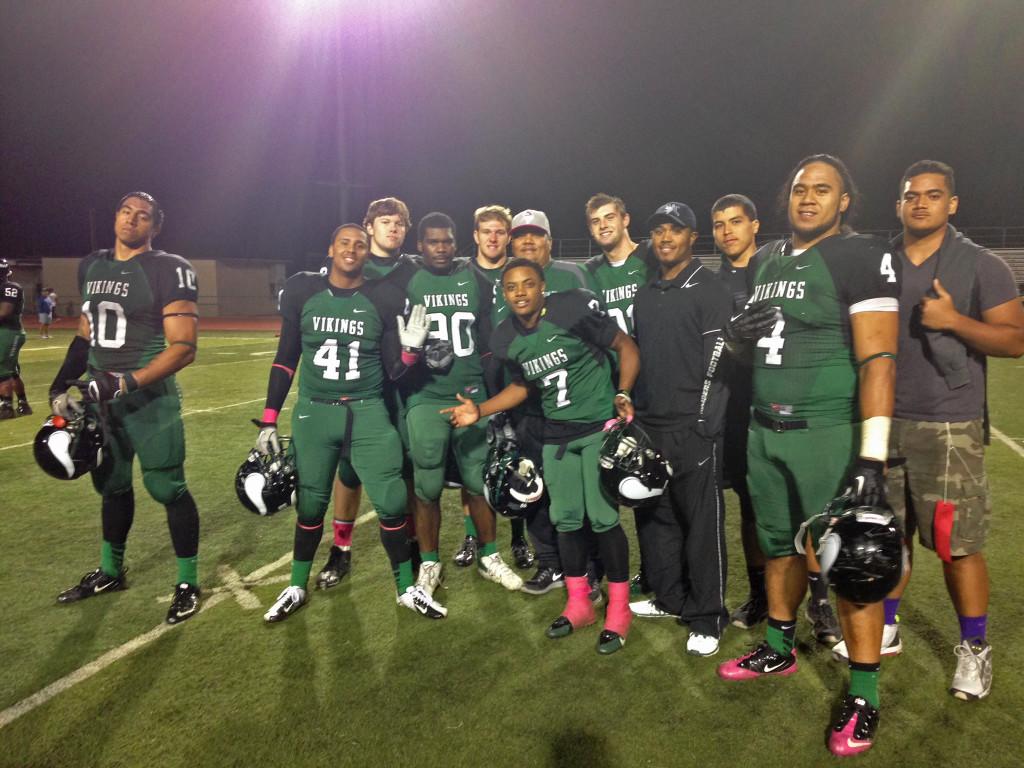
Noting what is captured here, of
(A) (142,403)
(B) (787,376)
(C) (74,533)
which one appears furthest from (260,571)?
A: (B) (787,376)

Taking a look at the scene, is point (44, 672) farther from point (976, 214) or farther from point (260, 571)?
point (976, 214)

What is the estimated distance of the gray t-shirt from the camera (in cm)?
284

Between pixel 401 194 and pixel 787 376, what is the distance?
45.9 metres

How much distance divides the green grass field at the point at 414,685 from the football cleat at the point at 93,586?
74mm

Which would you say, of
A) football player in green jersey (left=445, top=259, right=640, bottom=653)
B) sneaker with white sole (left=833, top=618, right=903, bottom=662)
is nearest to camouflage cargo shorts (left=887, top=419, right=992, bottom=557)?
sneaker with white sole (left=833, top=618, right=903, bottom=662)

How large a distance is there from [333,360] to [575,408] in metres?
1.43

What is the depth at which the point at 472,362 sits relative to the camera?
4266mm

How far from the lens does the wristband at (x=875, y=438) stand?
2.44 metres

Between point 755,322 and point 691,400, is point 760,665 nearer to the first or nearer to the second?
point 691,400

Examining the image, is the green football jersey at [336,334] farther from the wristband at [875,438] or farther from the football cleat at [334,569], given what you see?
the wristband at [875,438]

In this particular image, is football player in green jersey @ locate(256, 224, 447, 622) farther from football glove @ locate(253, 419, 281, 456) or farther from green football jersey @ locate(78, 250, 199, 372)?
green football jersey @ locate(78, 250, 199, 372)

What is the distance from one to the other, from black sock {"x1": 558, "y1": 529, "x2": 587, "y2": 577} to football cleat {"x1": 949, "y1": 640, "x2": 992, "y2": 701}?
5.71 feet

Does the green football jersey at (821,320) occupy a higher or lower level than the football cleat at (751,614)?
higher

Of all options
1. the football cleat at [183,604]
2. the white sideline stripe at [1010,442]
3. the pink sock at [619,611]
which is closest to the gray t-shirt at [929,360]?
the pink sock at [619,611]
